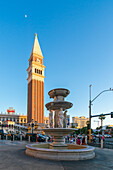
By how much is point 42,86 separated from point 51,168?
4119 inches

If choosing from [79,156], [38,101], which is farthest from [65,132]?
[38,101]

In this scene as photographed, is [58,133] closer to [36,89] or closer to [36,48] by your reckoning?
[36,89]

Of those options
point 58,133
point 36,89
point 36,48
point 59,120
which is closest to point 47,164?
point 58,133

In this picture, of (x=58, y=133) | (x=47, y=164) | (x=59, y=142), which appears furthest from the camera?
(x=59, y=142)

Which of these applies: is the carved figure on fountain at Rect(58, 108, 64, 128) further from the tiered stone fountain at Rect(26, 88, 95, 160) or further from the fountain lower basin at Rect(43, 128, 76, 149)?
the fountain lower basin at Rect(43, 128, 76, 149)

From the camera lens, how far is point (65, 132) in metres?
13.3

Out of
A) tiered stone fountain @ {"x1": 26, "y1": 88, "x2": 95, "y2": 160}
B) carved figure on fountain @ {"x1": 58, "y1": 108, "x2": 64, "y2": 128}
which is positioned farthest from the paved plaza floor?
carved figure on fountain @ {"x1": 58, "y1": 108, "x2": 64, "y2": 128}

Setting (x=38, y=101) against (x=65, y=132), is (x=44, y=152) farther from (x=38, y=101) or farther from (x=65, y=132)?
(x=38, y=101)

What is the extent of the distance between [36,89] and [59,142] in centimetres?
9417

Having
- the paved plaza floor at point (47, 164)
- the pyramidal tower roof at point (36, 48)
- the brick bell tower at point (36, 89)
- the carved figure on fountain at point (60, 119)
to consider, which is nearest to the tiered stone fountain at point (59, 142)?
the carved figure on fountain at point (60, 119)

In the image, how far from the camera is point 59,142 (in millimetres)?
13836

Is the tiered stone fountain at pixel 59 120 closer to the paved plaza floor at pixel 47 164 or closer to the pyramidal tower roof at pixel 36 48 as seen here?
the paved plaza floor at pixel 47 164

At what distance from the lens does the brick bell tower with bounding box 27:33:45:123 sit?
104 meters

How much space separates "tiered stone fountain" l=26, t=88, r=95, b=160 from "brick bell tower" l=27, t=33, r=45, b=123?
88.6 meters
